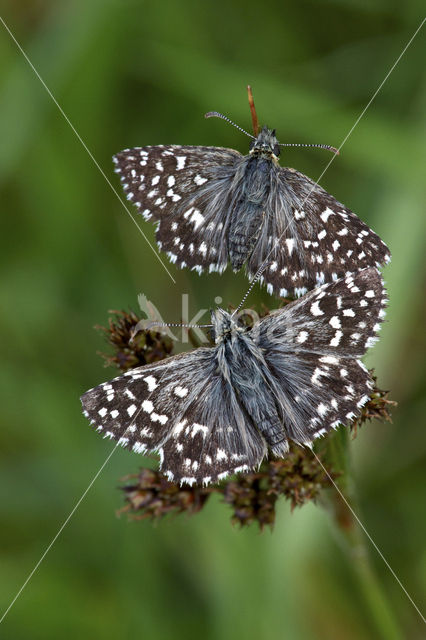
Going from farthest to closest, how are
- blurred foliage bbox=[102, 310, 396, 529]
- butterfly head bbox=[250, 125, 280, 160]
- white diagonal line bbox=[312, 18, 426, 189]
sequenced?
white diagonal line bbox=[312, 18, 426, 189] < butterfly head bbox=[250, 125, 280, 160] < blurred foliage bbox=[102, 310, 396, 529]

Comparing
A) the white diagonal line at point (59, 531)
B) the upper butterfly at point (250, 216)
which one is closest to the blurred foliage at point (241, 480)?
the upper butterfly at point (250, 216)

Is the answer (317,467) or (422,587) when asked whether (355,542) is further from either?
(422,587)

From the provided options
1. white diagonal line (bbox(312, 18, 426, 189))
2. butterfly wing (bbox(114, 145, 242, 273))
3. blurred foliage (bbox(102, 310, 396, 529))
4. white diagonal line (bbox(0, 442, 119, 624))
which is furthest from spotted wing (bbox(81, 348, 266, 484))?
white diagonal line (bbox(312, 18, 426, 189))

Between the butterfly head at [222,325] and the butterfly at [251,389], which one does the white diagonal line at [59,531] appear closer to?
the butterfly at [251,389]

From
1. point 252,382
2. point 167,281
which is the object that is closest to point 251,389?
point 252,382

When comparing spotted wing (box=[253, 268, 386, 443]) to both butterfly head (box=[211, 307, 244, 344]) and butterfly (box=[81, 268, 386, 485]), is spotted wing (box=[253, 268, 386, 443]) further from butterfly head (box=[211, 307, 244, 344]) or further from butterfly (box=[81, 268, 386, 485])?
butterfly head (box=[211, 307, 244, 344])

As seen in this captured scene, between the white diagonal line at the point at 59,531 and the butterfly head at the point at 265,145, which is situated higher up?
the butterfly head at the point at 265,145
